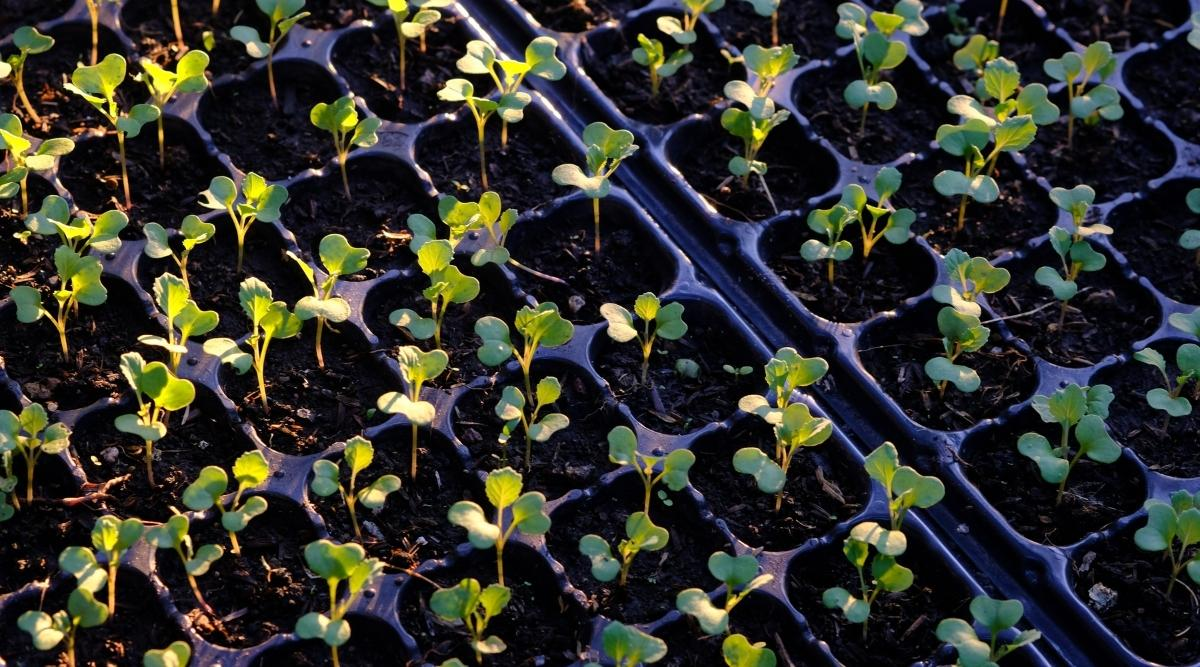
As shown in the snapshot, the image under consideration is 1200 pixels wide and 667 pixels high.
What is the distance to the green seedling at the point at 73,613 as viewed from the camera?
1.20 meters

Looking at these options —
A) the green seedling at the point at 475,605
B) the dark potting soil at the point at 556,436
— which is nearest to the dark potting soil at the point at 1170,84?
the dark potting soil at the point at 556,436

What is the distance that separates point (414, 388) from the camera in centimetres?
141

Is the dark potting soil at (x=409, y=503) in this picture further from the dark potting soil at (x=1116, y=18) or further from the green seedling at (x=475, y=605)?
the dark potting soil at (x=1116, y=18)

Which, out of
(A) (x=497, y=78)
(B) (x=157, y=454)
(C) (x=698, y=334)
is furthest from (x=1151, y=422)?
(B) (x=157, y=454)

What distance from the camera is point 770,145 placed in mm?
1703

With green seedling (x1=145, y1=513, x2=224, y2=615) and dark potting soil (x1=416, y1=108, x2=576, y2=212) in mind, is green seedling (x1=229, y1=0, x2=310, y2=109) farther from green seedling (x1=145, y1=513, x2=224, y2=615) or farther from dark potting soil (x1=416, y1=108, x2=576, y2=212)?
green seedling (x1=145, y1=513, x2=224, y2=615)

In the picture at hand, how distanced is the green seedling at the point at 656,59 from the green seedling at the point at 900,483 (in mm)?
567

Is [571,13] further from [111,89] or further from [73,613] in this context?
[73,613]

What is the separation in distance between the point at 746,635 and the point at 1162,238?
2.39 feet

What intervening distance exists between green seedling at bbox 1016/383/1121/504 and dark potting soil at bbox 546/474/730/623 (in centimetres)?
32

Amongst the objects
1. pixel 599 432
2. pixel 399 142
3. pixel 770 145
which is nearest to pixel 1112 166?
pixel 770 145

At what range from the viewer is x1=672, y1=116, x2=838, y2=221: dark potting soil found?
1.63 metres

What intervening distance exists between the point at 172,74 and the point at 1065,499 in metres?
1.06

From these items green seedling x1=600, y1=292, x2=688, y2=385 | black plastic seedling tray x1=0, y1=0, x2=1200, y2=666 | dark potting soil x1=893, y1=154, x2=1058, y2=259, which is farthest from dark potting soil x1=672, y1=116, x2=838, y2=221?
green seedling x1=600, y1=292, x2=688, y2=385
